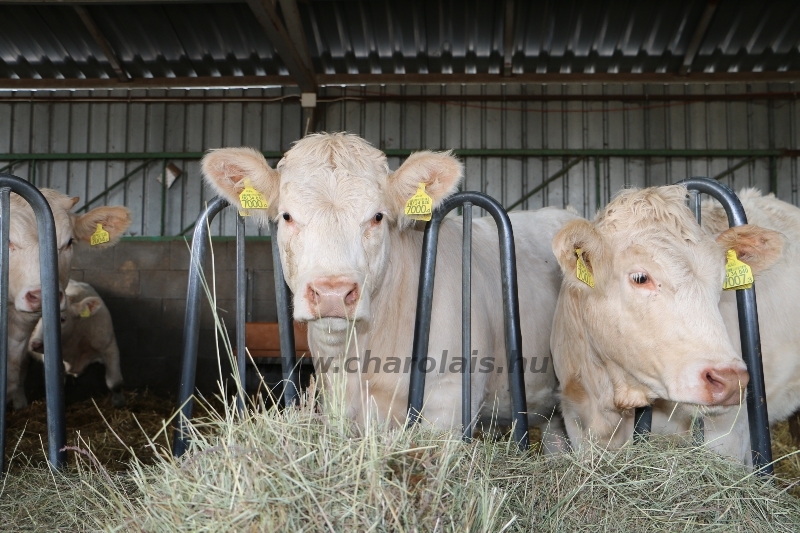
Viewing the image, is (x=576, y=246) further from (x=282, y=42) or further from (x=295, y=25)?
(x=282, y=42)

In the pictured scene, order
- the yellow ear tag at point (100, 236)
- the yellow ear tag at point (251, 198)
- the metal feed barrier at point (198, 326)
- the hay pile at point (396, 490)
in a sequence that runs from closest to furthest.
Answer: the hay pile at point (396, 490)
the metal feed barrier at point (198, 326)
the yellow ear tag at point (251, 198)
the yellow ear tag at point (100, 236)

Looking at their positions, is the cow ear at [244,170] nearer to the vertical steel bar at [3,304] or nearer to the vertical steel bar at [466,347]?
the vertical steel bar at [3,304]

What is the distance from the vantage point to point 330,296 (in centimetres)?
300

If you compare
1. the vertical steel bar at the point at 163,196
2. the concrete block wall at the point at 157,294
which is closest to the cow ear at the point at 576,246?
the concrete block wall at the point at 157,294

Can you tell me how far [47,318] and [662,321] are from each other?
8.80 ft

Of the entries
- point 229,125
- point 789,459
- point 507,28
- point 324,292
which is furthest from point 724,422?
point 229,125

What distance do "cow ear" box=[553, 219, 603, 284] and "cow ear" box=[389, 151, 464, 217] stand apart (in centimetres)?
67

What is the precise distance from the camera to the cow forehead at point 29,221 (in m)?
5.12

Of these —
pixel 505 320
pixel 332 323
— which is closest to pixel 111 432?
pixel 332 323

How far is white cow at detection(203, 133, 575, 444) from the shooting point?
3211 mm

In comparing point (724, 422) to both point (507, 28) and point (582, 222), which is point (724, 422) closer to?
point (582, 222)

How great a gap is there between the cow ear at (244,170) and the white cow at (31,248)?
179 cm

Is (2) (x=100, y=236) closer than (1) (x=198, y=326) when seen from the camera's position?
No

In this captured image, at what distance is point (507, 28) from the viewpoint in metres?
9.35
